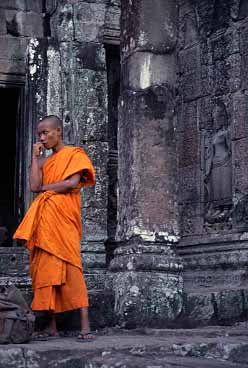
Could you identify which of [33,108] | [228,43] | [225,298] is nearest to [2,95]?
[33,108]

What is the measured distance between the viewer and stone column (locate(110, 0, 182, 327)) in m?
6.83

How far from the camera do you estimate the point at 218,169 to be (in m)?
9.05

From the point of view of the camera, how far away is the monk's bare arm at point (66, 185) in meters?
6.41

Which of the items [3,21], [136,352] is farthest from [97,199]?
[136,352]

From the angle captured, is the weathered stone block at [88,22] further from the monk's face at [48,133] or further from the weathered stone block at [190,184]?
the monk's face at [48,133]

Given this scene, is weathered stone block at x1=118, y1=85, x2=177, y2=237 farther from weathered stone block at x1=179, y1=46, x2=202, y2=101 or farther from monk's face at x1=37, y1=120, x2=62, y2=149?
weathered stone block at x1=179, y1=46, x2=202, y2=101

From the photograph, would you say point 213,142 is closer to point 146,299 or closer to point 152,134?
point 152,134

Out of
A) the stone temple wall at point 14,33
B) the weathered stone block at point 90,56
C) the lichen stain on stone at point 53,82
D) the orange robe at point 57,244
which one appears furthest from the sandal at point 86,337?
the stone temple wall at point 14,33

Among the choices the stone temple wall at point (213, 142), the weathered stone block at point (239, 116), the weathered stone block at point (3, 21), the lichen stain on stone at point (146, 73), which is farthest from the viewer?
the weathered stone block at point (3, 21)

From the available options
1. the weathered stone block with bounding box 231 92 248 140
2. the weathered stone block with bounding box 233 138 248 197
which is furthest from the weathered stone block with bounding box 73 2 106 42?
the weathered stone block with bounding box 233 138 248 197

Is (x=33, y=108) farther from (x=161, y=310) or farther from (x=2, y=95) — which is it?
(x=161, y=310)

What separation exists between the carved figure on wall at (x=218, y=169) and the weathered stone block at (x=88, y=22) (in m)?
1.93

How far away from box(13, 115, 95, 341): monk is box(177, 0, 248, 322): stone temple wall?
2116 mm

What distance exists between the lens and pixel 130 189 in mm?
7145
